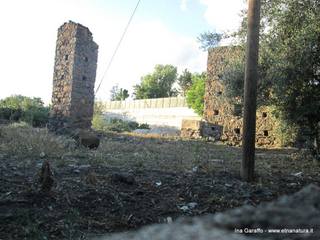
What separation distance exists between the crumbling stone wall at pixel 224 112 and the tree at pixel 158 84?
4477 cm

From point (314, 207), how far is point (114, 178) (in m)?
6.04

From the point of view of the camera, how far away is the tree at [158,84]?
68250 millimetres

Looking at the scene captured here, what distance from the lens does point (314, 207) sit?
1180 millimetres

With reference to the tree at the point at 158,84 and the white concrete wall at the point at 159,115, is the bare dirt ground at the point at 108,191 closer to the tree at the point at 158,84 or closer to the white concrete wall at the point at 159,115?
the white concrete wall at the point at 159,115

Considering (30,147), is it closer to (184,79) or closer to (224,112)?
(224,112)

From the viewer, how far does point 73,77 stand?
1706 cm

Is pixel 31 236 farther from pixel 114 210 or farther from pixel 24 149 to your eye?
pixel 24 149

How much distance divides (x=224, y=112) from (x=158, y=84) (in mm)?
48326

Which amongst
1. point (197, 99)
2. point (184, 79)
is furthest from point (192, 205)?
point (184, 79)

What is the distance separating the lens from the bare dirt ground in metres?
4.99

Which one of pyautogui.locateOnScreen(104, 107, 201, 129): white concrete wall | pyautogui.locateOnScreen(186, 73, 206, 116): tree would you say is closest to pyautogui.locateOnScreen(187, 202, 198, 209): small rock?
pyautogui.locateOnScreen(104, 107, 201, 129): white concrete wall

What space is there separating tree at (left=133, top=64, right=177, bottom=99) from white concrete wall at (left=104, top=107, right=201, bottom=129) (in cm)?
2062

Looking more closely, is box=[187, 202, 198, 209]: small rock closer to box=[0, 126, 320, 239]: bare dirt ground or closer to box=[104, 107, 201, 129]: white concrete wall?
box=[0, 126, 320, 239]: bare dirt ground

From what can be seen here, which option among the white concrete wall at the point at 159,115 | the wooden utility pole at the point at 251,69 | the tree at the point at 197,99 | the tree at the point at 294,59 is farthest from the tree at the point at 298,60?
the tree at the point at 197,99
